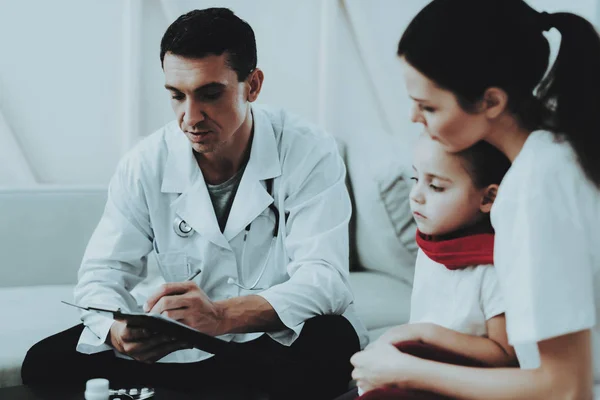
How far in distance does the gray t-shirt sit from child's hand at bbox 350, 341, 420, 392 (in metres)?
0.81

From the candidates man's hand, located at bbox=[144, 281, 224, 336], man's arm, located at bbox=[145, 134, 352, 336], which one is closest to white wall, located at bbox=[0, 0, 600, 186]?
man's arm, located at bbox=[145, 134, 352, 336]

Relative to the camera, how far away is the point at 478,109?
3.10ft

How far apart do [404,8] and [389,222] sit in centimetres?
116

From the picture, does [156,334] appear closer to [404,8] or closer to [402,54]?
[402,54]

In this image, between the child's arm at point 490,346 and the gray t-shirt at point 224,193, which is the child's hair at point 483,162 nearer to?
the child's arm at point 490,346

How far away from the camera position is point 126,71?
2691 mm

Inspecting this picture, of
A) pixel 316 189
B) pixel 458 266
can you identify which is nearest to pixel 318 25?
pixel 316 189

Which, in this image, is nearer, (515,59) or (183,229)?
(515,59)

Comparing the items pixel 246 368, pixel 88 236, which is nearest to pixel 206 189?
pixel 246 368

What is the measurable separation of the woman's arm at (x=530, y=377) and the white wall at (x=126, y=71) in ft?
5.38

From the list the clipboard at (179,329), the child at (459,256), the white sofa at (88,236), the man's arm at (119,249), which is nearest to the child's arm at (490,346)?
the child at (459,256)

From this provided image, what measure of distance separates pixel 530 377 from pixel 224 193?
105cm

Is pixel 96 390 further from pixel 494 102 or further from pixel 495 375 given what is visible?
pixel 494 102

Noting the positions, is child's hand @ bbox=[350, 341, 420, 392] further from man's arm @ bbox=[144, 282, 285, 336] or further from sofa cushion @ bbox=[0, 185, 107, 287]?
sofa cushion @ bbox=[0, 185, 107, 287]
